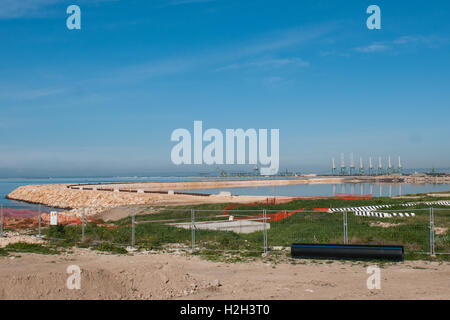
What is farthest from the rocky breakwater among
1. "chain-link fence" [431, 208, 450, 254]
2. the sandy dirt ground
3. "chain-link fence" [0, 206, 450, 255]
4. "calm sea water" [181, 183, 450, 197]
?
the sandy dirt ground

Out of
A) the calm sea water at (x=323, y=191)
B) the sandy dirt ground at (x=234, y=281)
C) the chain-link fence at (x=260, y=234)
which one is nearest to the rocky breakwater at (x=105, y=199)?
the chain-link fence at (x=260, y=234)

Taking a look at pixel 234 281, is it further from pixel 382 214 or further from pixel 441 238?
pixel 382 214

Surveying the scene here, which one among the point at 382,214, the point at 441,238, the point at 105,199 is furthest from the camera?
the point at 105,199

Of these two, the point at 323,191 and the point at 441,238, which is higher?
the point at 441,238

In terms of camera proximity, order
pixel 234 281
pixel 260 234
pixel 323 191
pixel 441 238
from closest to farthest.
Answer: pixel 234 281, pixel 441 238, pixel 260 234, pixel 323 191

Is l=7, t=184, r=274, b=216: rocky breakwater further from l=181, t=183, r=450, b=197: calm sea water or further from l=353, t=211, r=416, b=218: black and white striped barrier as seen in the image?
l=181, t=183, r=450, b=197: calm sea water

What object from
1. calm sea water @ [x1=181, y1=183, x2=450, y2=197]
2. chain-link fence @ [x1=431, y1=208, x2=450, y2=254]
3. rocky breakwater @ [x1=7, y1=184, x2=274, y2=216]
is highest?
chain-link fence @ [x1=431, y1=208, x2=450, y2=254]

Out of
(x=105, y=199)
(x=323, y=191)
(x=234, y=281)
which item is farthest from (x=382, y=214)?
(x=323, y=191)
